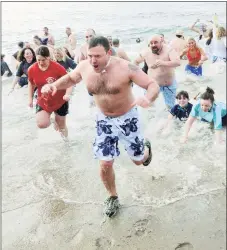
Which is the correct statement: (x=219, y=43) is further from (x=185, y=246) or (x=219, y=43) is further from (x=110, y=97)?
(x=185, y=246)

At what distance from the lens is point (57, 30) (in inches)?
861

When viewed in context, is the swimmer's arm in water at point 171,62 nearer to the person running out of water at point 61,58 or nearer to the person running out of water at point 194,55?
the person running out of water at point 194,55

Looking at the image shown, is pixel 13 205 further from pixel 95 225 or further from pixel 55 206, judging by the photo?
pixel 95 225

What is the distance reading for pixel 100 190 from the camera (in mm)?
4367

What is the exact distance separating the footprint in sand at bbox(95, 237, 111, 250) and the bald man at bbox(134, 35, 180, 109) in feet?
9.85

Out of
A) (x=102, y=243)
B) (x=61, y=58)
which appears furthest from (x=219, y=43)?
(x=102, y=243)

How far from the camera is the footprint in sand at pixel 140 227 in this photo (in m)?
3.51

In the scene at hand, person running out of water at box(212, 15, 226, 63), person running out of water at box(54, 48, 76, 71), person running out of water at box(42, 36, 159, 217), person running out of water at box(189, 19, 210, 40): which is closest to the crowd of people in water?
person running out of water at box(42, 36, 159, 217)

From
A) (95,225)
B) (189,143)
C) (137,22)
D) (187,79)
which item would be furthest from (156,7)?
(95,225)

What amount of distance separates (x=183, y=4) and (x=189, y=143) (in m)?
25.2

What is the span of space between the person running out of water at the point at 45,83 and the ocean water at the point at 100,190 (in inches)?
24.3

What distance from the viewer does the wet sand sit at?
345 centimetres

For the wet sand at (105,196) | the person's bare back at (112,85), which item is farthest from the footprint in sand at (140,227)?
the person's bare back at (112,85)

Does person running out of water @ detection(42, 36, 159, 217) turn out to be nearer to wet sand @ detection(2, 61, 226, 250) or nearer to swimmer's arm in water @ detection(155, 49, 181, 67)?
wet sand @ detection(2, 61, 226, 250)
